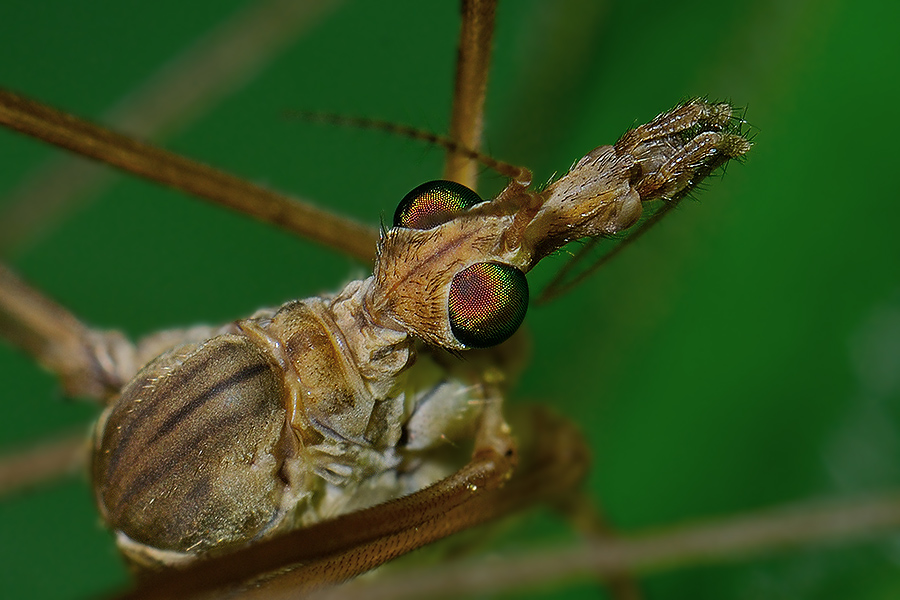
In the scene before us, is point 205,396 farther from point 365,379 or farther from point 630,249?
point 630,249

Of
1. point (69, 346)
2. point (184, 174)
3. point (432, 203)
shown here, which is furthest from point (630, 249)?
point (69, 346)

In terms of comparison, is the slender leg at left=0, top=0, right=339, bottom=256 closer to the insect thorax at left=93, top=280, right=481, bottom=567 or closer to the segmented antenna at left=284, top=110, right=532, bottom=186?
the insect thorax at left=93, top=280, right=481, bottom=567

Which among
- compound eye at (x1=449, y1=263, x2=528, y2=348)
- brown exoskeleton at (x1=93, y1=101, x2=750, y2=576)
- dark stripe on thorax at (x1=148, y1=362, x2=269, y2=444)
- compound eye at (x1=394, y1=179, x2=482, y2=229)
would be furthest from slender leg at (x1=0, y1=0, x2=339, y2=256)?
compound eye at (x1=449, y1=263, x2=528, y2=348)

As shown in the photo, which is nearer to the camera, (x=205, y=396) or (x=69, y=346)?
(x=205, y=396)

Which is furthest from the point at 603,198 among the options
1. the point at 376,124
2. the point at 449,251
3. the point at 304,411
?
the point at 304,411

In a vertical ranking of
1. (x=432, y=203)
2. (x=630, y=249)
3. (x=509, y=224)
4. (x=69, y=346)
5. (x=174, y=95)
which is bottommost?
(x=509, y=224)

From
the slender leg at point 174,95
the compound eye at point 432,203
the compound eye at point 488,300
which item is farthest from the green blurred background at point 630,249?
the compound eye at point 488,300
